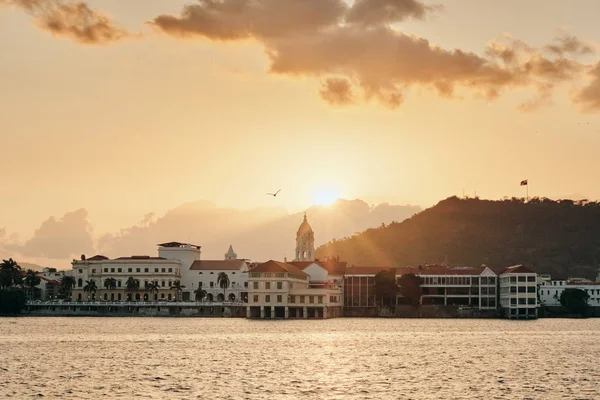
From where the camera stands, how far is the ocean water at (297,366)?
199 feet

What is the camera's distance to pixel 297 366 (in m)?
77.1

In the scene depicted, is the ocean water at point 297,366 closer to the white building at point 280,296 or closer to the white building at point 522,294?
the white building at point 280,296

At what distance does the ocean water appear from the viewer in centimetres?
6062

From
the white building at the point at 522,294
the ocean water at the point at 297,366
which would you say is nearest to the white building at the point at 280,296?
the white building at the point at 522,294

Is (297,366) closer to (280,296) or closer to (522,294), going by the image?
(280,296)

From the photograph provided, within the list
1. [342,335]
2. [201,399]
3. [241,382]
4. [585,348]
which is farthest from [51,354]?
[585,348]

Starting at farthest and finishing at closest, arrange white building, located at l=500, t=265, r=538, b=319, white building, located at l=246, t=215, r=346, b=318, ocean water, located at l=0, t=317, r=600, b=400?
white building, located at l=500, t=265, r=538, b=319 < white building, located at l=246, t=215, r=346, b=318 < ocean water, located at l=0, t=317, r=600, b=400

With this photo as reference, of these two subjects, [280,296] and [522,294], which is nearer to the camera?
[280,296]

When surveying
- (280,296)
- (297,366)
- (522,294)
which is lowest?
(297,366)

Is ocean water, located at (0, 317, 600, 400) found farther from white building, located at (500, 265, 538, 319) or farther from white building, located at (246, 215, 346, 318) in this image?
white building, located at (500, 265, 538, 319)

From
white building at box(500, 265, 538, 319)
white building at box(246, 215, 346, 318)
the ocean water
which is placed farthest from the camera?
white building at box(500, 265, 538, 319)

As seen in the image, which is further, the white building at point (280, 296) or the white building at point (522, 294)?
the white building at point (522, 294)

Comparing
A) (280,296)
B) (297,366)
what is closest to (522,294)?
(280,296)

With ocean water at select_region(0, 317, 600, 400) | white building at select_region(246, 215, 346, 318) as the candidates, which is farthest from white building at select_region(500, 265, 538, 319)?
ocean water at select_region(0, 317, 600, 400)
